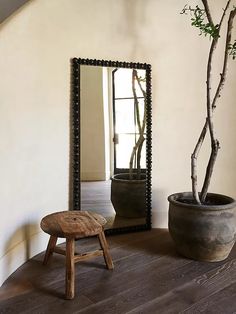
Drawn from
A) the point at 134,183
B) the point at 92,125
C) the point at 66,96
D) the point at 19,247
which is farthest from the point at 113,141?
the point at 19,247

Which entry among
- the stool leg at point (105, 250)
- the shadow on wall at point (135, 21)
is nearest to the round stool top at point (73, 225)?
the stool leg at point (105, 250)

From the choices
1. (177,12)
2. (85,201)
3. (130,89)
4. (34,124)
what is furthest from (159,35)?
(85,201)

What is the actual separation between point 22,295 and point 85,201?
0.91m

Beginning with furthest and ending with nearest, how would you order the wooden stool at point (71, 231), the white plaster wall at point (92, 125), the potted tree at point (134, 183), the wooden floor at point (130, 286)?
1. the potted tree at point (134, 183)
2. the white plaster wall at point (92, 125)
3. the wooden stool at point (71, 231)
4. the wooden floor at point (130, 286)

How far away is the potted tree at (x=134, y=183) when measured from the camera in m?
2.65

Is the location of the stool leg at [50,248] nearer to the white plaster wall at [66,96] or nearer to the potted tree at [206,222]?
the white plaster wall at [66,96]

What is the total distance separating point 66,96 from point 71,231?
3.55ft

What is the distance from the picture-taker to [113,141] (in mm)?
2607

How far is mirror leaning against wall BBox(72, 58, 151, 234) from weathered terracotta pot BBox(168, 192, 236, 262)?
1.77 feet

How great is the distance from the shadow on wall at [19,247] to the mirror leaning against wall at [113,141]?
41 centimetres

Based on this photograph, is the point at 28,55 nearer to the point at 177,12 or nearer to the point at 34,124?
the point at 34,124

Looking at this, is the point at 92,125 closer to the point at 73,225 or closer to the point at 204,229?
the point at 73,225

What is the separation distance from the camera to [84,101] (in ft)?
8.09

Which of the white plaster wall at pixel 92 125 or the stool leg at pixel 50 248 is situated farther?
the white plaster wall at pixel 92 125
